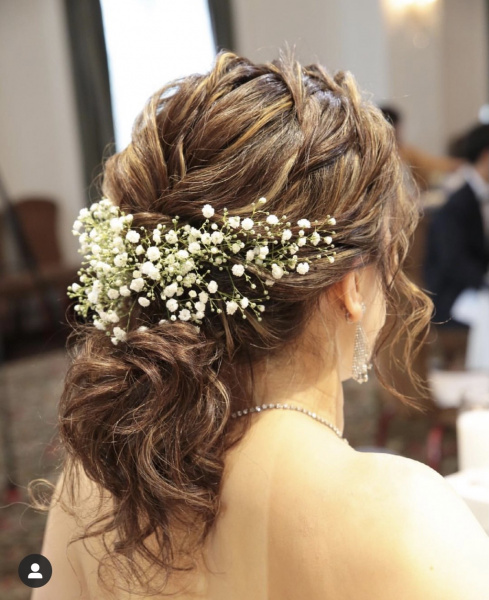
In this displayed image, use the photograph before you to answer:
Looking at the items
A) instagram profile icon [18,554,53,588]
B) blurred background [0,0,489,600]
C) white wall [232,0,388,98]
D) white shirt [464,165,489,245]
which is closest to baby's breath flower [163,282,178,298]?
instagram profile icon [18,554,53,588]

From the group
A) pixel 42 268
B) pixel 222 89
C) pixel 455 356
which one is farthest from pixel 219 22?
pixel 222 89

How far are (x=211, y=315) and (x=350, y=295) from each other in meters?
0.19

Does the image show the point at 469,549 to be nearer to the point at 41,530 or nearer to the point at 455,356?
the point at 41,530

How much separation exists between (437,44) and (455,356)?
4545mm

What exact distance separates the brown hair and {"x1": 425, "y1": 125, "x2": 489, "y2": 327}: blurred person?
2.95 meters

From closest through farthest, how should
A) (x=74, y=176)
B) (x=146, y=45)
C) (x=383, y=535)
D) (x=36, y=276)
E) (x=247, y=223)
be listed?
(x=383, y=535) → (x=247, y=223) → (x=36, y=276) → (x=74, y=176) → (x=146, y=45)

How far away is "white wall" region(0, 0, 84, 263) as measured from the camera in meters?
3.77

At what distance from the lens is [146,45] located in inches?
191

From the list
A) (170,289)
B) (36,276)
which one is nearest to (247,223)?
(170,289)

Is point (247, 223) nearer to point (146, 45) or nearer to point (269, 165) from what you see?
point (269, 165)

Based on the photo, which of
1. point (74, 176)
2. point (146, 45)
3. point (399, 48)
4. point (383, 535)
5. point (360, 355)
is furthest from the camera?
point (399, 48)

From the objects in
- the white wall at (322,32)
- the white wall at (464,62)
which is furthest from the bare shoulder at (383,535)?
the white wall at (464,62)

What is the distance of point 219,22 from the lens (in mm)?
5219

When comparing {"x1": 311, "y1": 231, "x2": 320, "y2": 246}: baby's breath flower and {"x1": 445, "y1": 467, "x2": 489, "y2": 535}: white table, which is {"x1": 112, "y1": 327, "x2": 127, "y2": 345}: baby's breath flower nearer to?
{"x1": 311, "y1": 231, "x2": 320, "y2": 246}: baby's breath flower
